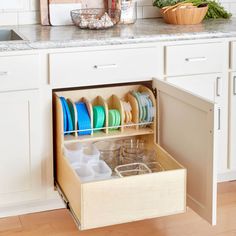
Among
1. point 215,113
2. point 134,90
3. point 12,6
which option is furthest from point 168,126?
point 12,6

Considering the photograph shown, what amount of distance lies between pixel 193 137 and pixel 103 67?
23.0 inches

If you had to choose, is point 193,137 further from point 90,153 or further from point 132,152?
point 90,153

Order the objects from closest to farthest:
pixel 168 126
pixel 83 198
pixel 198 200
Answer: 1. pixel 83 198
2. pixel 198 200
3. pixel 168 126

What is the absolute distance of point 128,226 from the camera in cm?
304

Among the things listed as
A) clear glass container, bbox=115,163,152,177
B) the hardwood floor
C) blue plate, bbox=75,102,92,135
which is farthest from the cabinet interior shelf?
the hardwood floor

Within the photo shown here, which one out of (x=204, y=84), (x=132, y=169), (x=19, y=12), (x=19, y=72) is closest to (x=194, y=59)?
(x=204, y=84)

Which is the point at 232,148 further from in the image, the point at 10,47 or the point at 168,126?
the point at 10,47

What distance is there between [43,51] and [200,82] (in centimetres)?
87

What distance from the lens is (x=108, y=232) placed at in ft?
9.78

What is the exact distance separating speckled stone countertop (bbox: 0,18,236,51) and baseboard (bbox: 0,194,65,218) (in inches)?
31.3

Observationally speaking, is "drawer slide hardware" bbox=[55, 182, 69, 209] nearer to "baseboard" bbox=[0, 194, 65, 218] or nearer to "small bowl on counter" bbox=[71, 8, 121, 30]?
"baseboard" bbox=[0, 194, 65, 218]

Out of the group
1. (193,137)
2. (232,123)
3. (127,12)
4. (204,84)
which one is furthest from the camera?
(127,12)

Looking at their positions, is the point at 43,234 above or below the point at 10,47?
below

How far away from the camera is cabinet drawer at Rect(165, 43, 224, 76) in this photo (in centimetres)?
318
